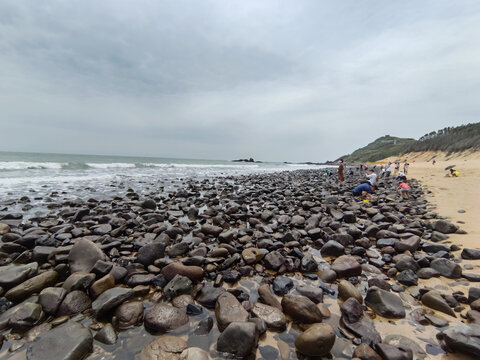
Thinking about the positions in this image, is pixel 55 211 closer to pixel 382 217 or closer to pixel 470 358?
pixel 470 358

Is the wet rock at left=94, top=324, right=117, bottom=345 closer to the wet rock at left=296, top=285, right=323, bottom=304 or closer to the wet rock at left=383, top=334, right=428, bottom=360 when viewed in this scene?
the wet rock at left=296, top=285, right=323, bottom=304

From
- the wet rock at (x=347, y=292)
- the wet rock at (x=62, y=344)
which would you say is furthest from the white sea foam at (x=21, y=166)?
the wet rock at (x=347, y=292)

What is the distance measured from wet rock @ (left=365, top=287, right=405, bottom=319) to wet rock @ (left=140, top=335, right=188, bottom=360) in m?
2.30

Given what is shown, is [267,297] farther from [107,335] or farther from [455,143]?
[455,143]

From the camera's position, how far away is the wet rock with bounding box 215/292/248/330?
7.97 feet

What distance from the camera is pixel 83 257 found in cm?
352

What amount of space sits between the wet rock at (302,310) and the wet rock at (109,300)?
202cm

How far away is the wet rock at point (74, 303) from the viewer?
257cm

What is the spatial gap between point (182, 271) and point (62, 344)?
4.87 feet

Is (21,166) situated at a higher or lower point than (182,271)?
higher

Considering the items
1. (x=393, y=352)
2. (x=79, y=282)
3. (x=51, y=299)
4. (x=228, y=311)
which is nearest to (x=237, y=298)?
(x=228, y=311)

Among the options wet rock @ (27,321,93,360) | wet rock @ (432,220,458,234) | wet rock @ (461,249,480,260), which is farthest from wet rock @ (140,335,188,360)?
wet rock @ (432,220,458,234)

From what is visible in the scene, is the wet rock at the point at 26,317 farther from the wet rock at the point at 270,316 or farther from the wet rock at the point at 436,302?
the wet rock at the point at 436,302

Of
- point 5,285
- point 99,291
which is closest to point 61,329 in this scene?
point 99,291
